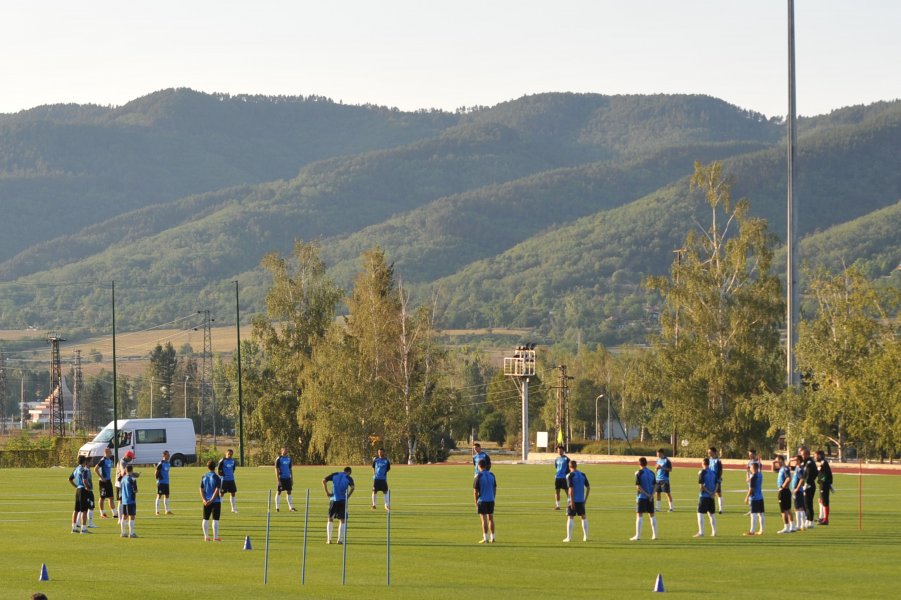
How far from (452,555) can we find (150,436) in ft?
195

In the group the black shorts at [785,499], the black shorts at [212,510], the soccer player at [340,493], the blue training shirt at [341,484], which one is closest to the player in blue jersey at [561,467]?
the black shorts at [785,499]

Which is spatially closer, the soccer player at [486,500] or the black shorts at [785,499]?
the soccer player at [486,500]

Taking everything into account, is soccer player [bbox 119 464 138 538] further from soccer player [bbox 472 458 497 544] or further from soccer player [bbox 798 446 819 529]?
soccer player [bbox 798 446 819 529]

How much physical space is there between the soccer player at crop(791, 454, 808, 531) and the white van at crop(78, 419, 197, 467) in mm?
55548

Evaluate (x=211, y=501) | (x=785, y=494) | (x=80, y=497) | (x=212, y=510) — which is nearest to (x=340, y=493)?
(x=211, y=501)

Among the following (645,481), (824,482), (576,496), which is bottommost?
(824,482)

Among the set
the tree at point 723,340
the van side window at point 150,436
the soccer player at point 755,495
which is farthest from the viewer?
the tree at point 723,340

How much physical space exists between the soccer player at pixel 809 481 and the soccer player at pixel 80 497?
54.1 feet

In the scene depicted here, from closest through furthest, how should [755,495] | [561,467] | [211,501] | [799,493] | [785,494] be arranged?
1. [211,501]
2. [755,495]
3. [785,494]
4. [799,493]
5. [561,467]

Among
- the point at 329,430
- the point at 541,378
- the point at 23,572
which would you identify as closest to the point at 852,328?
the point at 329,430

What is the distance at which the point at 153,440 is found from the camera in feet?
281

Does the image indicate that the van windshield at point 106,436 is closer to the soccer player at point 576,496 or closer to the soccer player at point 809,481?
the soccer player at point 809,481

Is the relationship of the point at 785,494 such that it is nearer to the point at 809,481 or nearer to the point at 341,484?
the point at 809,481

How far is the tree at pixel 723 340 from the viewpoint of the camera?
289 feet
